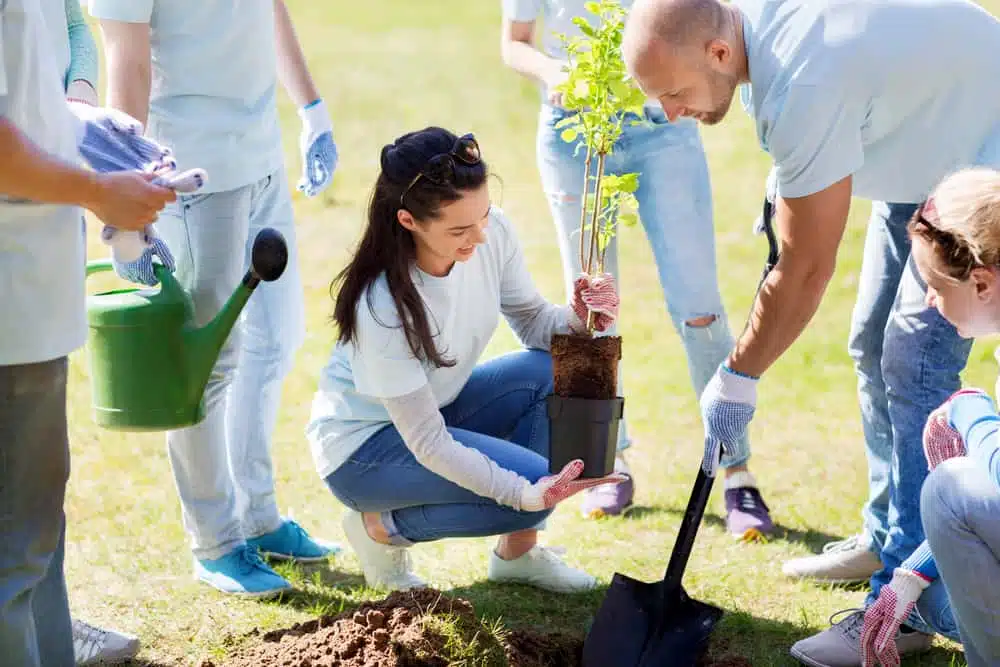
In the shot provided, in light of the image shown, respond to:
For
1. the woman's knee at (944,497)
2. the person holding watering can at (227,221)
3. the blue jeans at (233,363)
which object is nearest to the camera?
the woman's knee at (944,497)

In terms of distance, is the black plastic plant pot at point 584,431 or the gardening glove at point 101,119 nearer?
the gardening glove at point 101,119

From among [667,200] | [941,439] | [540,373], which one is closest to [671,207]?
[667,200]

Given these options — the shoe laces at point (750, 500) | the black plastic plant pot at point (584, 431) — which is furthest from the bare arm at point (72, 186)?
the shoe laces at point (750, 500)

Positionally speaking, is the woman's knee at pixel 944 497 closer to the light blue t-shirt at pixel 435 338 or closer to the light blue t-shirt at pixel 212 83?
the light blue t-shirt at pixel 435 338

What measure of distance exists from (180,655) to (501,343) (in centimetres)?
277

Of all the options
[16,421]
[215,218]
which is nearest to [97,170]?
[16,421]

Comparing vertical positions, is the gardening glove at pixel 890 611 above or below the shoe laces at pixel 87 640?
above

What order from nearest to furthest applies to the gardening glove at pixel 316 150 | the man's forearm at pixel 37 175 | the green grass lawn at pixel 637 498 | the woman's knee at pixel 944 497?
the man's forearm at pixel 37 175 < the woman's knee at pixel 944 497 < the green grass lawn at pixel 637 498 < the gardening glove at pixel 316 150

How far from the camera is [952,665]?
2938mm

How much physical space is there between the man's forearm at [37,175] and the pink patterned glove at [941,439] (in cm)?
174

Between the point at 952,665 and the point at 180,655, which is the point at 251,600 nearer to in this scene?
the point at 180,655

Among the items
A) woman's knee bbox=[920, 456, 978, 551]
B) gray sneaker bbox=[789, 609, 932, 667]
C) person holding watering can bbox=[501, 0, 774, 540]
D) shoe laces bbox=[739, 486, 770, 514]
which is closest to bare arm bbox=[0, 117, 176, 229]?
woman's knee bbox=[920, 456, 978, 551]

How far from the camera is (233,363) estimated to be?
3328 mm

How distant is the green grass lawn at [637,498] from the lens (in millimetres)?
3309
